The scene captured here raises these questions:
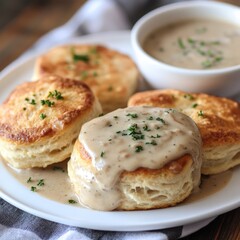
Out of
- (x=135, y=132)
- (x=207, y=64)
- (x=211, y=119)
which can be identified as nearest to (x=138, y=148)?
(x=135, y=132)

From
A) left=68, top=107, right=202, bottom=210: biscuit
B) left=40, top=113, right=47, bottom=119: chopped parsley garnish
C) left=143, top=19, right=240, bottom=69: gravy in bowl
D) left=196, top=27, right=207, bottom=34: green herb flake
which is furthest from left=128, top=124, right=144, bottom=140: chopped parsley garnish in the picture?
left=196, top=27, right=207, bottom=34: green herb flake

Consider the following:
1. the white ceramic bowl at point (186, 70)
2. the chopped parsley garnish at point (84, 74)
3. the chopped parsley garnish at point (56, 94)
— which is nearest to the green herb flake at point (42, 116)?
the chopped parsley garnish at point (56, 94)

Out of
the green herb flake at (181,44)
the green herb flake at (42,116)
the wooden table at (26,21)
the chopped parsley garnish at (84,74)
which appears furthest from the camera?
the wooden table at (26,21)

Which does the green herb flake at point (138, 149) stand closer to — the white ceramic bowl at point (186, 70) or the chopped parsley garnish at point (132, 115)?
the chopped parsley garnish at point (132, 115)

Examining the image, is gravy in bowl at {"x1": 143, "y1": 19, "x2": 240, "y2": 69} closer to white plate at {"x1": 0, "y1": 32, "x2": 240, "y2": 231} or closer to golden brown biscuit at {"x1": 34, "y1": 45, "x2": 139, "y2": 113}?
golden brown biscuit at {"x1": 34, "y1": 45, "x2": 139, "y2": 113}

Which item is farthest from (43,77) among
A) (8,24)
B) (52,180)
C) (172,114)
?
(8,24)

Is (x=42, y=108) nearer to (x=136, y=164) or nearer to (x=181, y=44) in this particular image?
(x=136, y=164)

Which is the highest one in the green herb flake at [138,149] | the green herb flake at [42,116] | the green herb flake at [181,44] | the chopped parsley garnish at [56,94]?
the green herb flake at [42,116]
